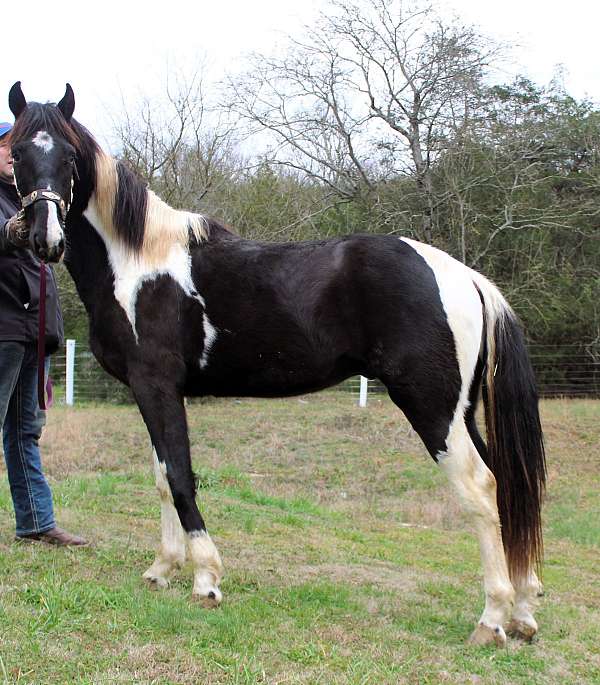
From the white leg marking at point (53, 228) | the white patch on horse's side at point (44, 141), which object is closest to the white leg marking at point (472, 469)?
the white leg marking at point (53, 228)

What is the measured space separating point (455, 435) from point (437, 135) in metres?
12.3

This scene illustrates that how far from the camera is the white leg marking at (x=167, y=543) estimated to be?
3967 millimetres

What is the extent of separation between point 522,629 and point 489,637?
0.26 meters

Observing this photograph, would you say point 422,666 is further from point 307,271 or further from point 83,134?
point 83,134

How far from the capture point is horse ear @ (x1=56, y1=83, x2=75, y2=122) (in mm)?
3744

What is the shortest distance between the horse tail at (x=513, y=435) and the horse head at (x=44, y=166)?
7.24ft

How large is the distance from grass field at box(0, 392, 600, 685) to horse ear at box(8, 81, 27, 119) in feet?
8.24

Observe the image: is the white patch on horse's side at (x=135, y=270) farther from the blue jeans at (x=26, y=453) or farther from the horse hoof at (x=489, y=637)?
the horse hoof at (x=489, y=637)

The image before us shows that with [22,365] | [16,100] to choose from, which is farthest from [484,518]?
[16,100]

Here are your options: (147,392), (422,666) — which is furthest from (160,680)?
(147,392)

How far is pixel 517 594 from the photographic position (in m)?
3.56

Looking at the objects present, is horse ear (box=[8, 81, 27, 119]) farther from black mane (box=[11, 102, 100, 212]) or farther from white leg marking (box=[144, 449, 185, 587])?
white leg marking (box=[144, 449, 185, 587])

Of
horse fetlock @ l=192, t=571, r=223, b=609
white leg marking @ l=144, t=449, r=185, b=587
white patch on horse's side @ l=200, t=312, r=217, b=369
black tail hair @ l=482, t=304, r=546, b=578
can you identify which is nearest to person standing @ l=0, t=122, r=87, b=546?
white leg marking @ l=144, t=449, r=185, b=587

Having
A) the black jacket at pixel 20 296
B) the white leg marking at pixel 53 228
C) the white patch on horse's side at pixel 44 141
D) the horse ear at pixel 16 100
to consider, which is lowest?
the black jacket at pixel 20 296
